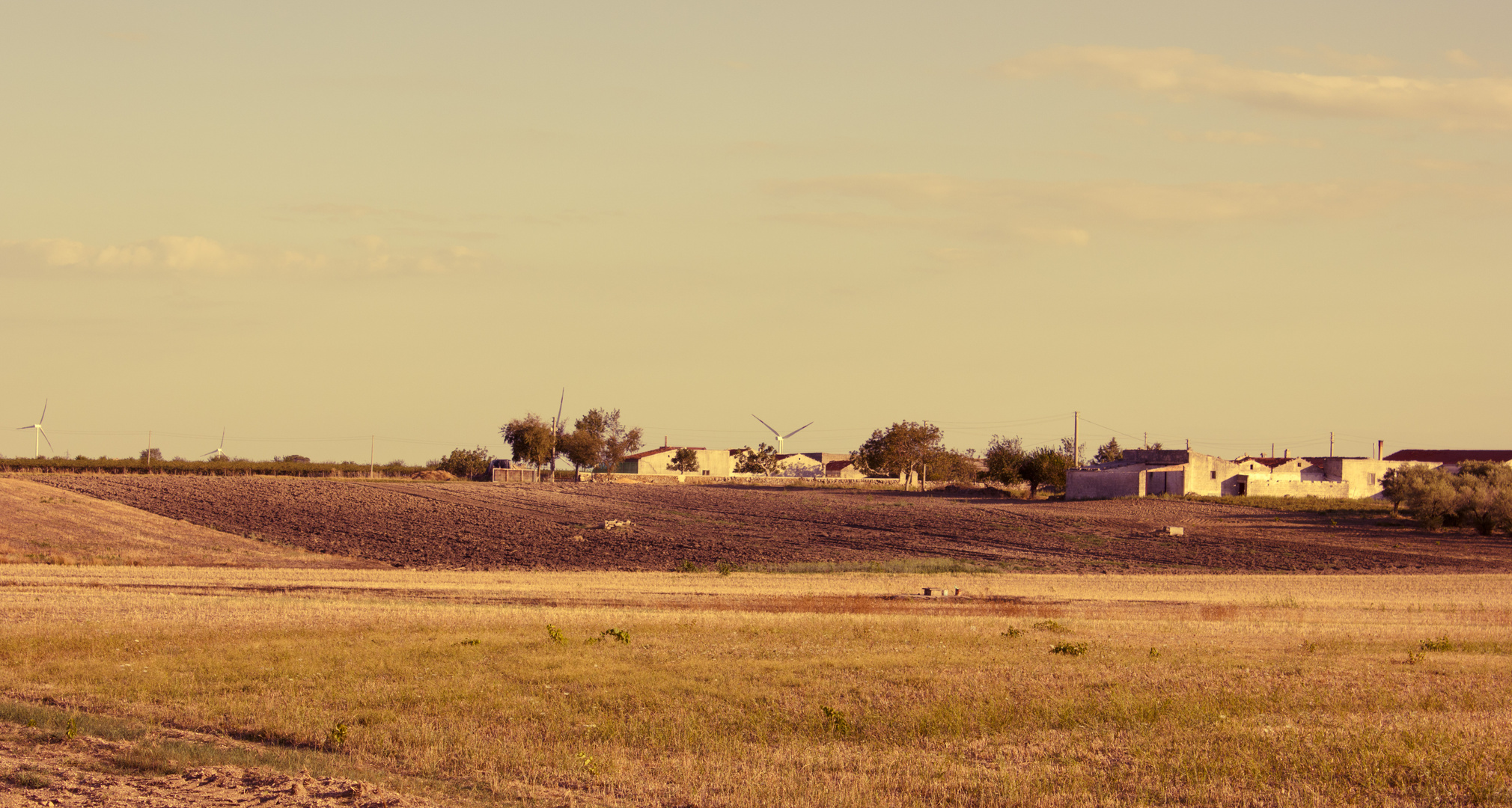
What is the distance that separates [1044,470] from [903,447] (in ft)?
69.7

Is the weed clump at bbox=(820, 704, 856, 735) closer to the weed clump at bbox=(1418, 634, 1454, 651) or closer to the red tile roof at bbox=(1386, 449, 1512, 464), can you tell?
the weed clump at bbox=(1418, 634, 1454, 651)

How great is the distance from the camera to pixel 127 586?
125ft

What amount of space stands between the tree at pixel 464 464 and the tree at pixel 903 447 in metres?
61.8

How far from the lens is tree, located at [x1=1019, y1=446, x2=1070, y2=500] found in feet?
439

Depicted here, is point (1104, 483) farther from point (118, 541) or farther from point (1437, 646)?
point (1437, 646)

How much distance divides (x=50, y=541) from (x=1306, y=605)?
52.6 m

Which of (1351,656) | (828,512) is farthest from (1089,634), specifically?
(828,512)

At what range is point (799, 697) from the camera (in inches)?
744

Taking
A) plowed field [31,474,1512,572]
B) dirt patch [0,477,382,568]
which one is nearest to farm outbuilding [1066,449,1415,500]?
plowed field [31,474,1512,572]

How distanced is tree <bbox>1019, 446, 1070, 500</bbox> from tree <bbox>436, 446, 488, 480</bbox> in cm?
8286

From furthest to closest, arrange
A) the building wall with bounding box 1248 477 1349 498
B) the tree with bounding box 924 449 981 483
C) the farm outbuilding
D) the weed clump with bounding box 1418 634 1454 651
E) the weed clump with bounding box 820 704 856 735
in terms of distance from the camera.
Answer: the tree with bounding box 924 449 981 483
the building wall with bounding box 1248 477 1349 498
the farm outbuilding
the weed clump with bounding box 1418 634 1454 651
the weed clump with bounding box 820 704 856 735

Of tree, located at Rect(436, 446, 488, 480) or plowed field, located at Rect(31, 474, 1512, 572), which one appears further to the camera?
tree, located at Rect(436, 446, 488, 480)

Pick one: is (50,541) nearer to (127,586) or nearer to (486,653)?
(127,586)

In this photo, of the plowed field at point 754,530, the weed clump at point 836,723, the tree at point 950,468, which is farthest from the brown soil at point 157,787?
the tree at point 950,468
